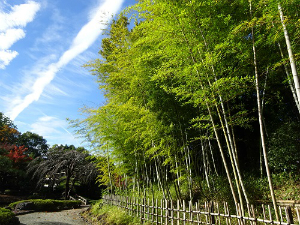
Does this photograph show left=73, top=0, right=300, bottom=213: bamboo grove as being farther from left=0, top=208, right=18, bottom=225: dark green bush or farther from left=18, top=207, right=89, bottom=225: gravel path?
left=0, top=208, right=18, bottom=225: dark green bush

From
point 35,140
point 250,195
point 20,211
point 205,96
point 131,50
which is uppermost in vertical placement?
point 35,140

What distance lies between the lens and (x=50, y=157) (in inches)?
469

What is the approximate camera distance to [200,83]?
3020 mm

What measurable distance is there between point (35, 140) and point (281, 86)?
2434 cm

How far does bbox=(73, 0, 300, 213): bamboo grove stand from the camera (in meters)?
2.84

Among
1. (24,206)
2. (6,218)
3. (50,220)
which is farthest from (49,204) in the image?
(6,218)

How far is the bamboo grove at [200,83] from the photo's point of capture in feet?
9.33

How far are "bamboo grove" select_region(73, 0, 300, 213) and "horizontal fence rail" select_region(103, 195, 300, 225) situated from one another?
26 centimetres

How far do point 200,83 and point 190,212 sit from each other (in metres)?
2.10

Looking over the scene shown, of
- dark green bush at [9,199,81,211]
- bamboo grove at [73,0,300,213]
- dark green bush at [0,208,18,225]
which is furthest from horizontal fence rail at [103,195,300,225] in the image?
dark green bush at [9,199,81,211]

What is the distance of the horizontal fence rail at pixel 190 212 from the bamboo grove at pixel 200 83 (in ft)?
0.84

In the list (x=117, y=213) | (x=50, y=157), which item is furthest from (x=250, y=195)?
(x=50, y=157)

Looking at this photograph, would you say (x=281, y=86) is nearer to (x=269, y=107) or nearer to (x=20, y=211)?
(x=269, y=107)

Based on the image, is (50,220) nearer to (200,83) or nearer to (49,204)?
(49,204)
